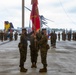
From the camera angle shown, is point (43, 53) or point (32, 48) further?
point (32, 48)

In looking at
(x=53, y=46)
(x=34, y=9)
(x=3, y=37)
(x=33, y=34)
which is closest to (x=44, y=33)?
(x=33, y=34)

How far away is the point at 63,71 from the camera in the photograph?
1306 cm

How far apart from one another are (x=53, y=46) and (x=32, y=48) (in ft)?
55.7

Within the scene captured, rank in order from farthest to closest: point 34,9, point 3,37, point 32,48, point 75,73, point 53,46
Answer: point 3,37 → point 53,46 → point 34,9 → point 32,48 → point 75,73

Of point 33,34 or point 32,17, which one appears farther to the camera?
point 32,17

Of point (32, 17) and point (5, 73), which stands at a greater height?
point (32, 17)

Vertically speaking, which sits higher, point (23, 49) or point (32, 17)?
point (32, 17)

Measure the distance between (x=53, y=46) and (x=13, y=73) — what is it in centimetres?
1872

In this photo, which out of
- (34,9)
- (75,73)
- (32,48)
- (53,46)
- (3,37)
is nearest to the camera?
(75,73)

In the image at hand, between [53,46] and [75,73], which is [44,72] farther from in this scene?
[53,46]

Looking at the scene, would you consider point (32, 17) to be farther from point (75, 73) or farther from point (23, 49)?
point (75, 73)

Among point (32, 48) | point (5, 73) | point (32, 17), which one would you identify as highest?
point (32, 17)

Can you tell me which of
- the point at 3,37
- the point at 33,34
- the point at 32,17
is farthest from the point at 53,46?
the point at 3,37

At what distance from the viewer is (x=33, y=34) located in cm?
1430
